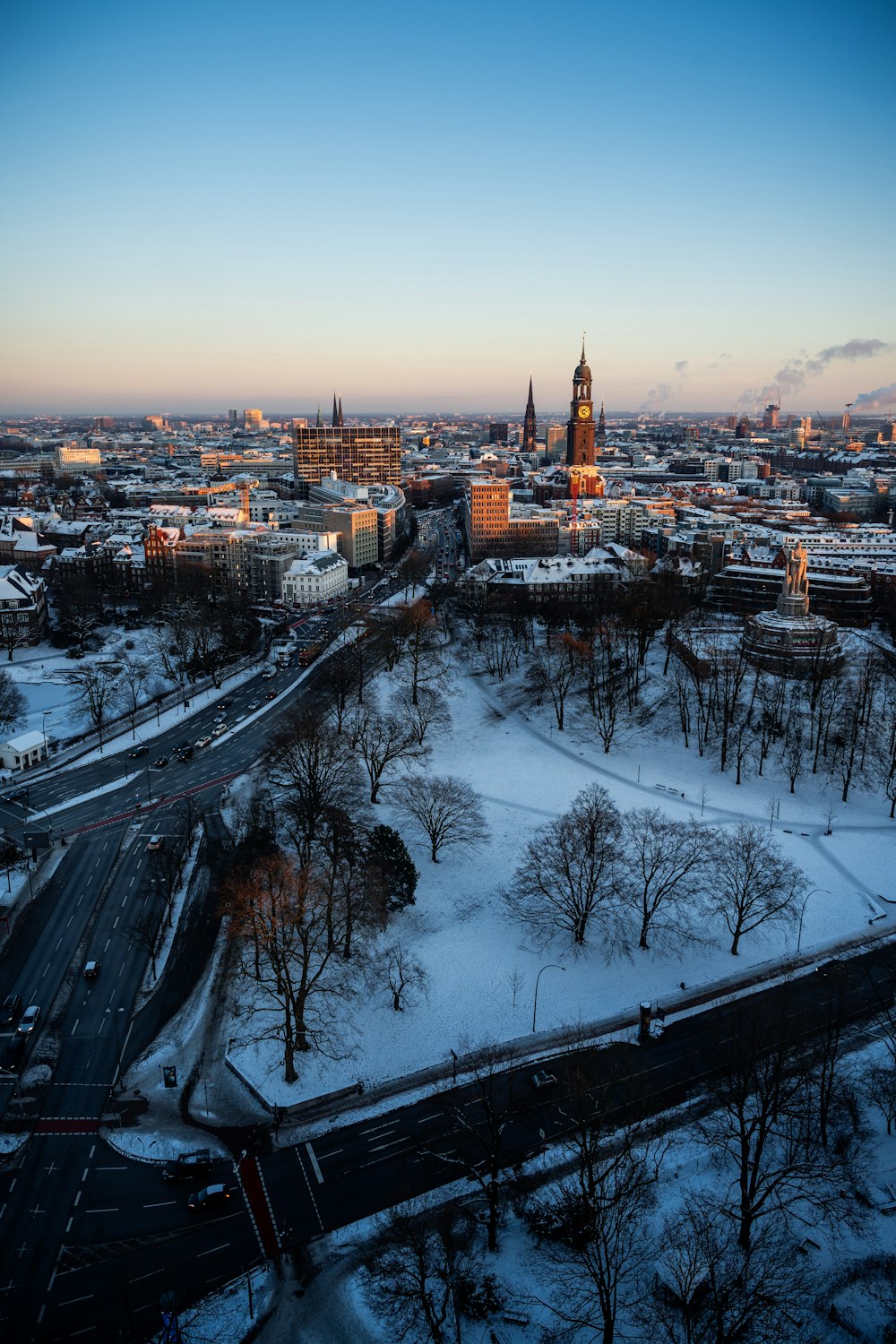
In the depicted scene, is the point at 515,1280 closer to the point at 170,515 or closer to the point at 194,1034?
the point at 194,1034

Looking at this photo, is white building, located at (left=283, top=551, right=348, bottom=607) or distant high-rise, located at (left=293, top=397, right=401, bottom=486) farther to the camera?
distant high-rise, located at (left=293, top=397, right=401, bottom=486)

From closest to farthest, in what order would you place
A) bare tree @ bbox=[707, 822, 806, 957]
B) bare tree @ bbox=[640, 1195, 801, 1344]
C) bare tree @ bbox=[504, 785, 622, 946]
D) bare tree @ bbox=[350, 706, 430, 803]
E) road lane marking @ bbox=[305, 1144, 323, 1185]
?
1. bare tree @ bbox=[640, 1195, 801, 1344]
2. road lane marking @ bbox=[305, 1144, 323, 1185]
3. bare tree @ bbox=[707, 822, 806, 957]
4. bare tree @ bbox=[504, 785, 622, 946]
5. bare tree @ bbox=[350, 706, 430, 803]

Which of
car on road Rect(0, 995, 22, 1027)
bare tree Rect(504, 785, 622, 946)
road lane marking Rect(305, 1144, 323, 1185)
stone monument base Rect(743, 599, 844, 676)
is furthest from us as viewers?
stone monument base Rect(743, 599, 844, 676)

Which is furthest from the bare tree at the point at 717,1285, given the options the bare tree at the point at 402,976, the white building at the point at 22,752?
the white building at the point at 22,752

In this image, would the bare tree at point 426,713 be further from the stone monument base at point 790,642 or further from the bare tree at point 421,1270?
the bare tree at point 421,1270

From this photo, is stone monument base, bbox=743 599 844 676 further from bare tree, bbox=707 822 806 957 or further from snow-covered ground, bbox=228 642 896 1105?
bare tree, bbox=707 822 806 957

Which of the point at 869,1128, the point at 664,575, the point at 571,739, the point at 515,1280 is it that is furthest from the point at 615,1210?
the point at 664,575

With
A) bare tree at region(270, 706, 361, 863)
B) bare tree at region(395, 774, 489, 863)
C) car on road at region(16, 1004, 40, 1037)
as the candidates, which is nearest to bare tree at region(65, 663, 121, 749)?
bare tree at region(270, 706, 361, 863)
